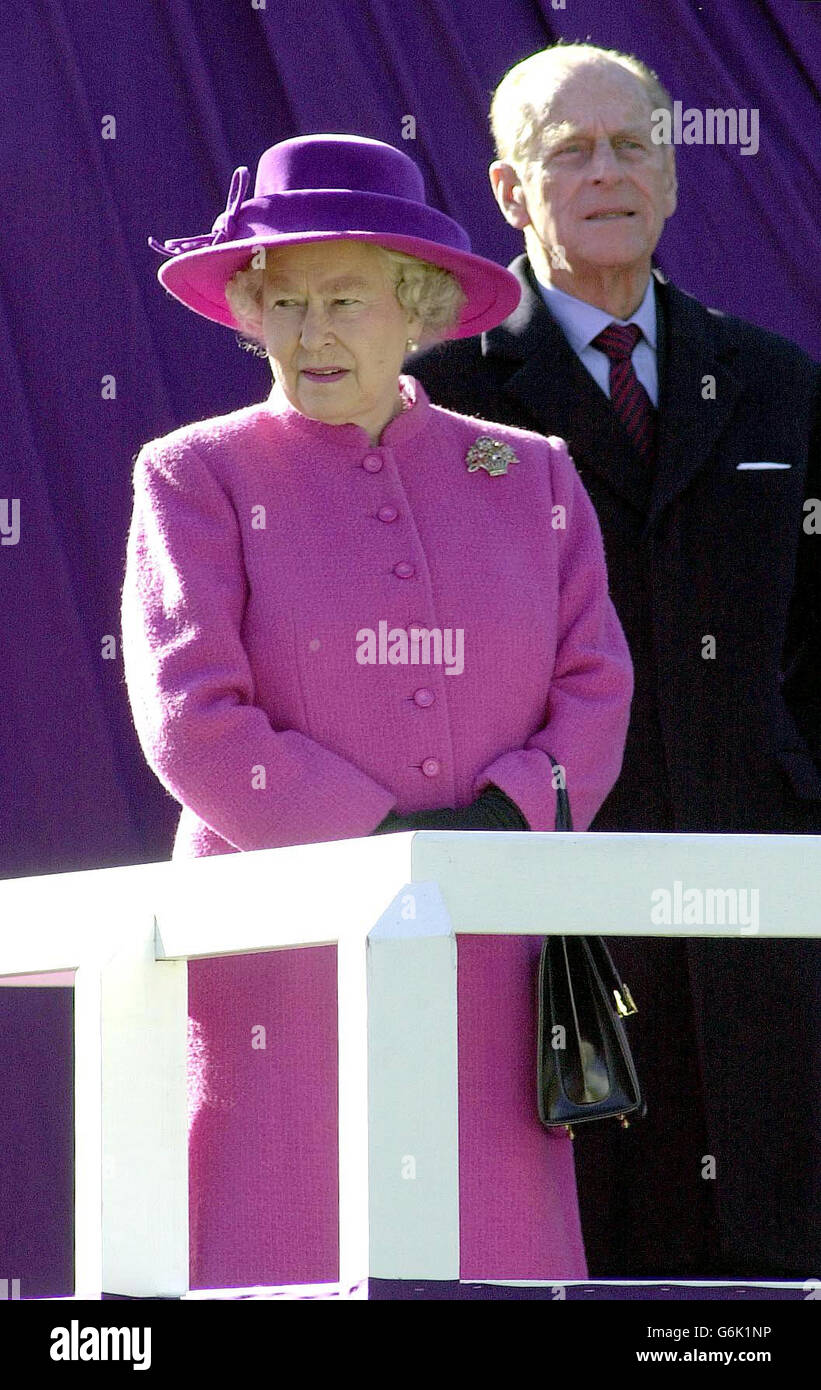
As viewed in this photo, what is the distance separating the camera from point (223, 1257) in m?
1.89

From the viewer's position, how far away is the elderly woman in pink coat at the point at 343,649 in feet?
6.33

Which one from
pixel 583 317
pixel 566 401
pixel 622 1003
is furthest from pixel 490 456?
pixel 583 317

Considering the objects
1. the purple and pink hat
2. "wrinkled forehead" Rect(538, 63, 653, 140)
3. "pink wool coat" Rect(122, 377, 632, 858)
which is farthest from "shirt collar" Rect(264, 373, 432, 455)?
"wrinkled forehead" Rect(538, 63, 653, 140)

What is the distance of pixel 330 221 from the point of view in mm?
2092

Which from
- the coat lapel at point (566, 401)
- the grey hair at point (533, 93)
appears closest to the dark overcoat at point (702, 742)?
the coat lapel at point (566, 401)

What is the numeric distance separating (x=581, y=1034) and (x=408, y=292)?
703 mm

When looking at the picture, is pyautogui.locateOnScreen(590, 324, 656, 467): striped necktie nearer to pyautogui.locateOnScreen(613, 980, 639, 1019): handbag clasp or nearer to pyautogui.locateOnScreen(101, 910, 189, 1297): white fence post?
pyautogui.locateOnScreen(613, 980, 639, 1019): handbag clasp

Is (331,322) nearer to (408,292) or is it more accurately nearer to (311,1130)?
(408,292)

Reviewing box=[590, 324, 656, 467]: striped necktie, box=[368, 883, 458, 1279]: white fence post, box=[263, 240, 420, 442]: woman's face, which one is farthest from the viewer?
box=[590, 324, 656, 467]: striped necktie

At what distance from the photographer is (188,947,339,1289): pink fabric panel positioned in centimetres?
189

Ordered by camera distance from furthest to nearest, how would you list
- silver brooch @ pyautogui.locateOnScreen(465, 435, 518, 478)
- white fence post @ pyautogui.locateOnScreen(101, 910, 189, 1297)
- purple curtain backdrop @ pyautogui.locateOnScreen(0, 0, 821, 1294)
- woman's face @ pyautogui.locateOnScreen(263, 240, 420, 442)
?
purple curtain backdrop @ pyautogui.locateOnScreen(0, 0, 821, 1294) < silver brooch @ pyautogui.locateOnScreen(465, 435, 518, 478) < woman's face @ pyautogui.locateOnScreen(263, 240, 420, 442) < white fence post @ pyautogui.locateOnScreen(101, 910, 189, 1297)

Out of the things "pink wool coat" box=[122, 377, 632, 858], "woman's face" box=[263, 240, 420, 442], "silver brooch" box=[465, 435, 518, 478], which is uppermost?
"woman's face" box=[263, 240, 420, 442]

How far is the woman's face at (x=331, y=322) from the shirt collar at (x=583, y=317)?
0.87 meters

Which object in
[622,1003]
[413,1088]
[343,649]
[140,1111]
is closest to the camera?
[413,1088]
